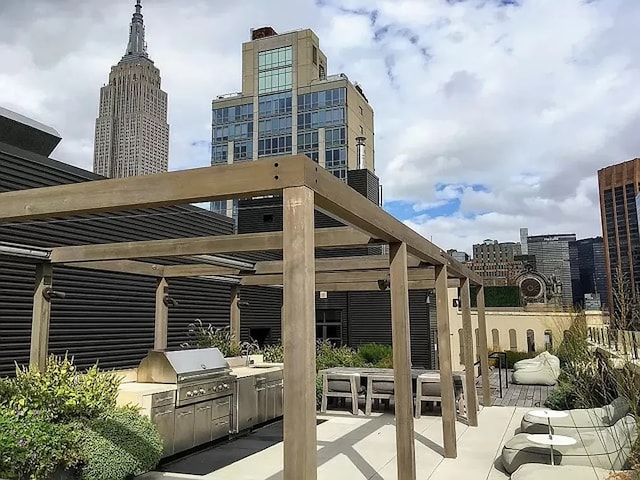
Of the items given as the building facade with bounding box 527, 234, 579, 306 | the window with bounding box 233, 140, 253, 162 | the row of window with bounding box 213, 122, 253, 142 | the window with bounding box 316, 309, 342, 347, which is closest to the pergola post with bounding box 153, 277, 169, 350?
the window with bounding box 316, 309, 342, 347

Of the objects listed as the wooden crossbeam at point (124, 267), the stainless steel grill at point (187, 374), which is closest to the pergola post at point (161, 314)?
the wooden crossbeam at point (124, 267)

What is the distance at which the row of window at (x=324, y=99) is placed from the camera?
4534 cm

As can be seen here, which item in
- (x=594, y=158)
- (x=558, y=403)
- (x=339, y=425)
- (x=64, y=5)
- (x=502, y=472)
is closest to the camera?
(x=502, y=472)

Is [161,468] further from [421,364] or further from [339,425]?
[421,364]

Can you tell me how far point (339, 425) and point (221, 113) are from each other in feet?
149

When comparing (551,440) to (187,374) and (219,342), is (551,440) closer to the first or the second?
(187,374)

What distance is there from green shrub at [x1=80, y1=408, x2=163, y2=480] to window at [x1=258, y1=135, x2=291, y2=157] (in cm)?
4266

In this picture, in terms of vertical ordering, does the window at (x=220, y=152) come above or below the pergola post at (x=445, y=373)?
above

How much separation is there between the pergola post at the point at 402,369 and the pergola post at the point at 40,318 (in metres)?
4.10

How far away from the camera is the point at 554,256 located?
34.4 metres

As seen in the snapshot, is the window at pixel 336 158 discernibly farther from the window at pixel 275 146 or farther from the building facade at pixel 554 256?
the building facade at pixel 554 256

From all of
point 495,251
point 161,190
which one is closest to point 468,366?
point 161,190

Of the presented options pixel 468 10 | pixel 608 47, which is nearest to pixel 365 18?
pixel 468 10

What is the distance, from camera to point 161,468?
5938 millimetres
